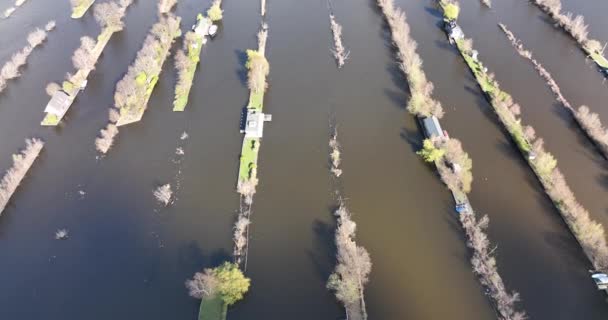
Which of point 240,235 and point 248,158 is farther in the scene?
point 248,158

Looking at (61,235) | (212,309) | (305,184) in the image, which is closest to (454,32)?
(305,184)

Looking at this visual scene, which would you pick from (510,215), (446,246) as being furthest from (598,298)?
(446,246)

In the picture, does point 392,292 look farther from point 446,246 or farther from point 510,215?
point 510,215

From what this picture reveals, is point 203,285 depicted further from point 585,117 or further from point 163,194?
point 585,117

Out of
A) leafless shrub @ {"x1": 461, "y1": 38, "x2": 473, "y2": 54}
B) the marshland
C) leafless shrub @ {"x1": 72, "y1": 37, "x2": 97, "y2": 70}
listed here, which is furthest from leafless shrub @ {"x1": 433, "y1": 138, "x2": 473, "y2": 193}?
leafless shrub @ {"x1": 72, "y1": 37, "x2": 97, "y2": 70}

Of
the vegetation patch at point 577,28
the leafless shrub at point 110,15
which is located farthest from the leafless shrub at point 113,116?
the vegetation patch at point 577,28

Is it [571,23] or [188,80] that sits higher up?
[571,23]

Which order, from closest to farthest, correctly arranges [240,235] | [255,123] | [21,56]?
1. [240,235]
2. [255,123]
3. [21,56]

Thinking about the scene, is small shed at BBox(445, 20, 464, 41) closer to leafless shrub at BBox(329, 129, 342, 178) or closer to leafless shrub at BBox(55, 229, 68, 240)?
leafless shrub at BBox(329, 129, 342, 178)
